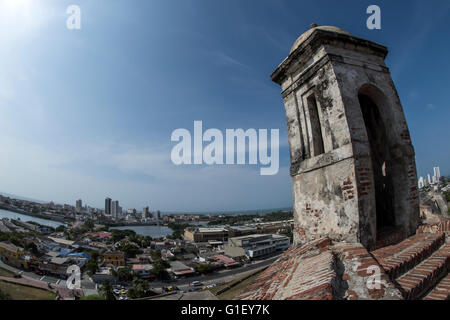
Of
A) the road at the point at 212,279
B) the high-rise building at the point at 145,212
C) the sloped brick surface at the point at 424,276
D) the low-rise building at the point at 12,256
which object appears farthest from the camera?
the high-rise building at the point at 145,212

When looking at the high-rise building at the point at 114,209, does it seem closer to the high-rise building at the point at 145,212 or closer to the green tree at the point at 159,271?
the high-rise building at the point at 145,212

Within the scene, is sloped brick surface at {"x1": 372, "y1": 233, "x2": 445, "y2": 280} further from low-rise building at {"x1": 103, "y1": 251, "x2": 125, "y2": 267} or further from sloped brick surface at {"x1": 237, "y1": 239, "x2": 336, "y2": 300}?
low-rise building at {"x1": 103, "y1": 251, "x2": 125, "y2": 267}

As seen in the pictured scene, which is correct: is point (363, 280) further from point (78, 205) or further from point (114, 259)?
point (78, 205)

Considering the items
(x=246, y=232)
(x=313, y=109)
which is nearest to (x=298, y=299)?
(x=313, y=109)

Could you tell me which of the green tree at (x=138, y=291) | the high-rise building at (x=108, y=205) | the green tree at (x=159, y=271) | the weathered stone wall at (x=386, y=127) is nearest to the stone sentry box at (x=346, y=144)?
the weathered stone wall at (x=386, y=127)

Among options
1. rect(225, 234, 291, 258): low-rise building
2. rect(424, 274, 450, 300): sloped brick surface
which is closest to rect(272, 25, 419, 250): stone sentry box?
rect(424, 274, 450, 300): sloped brick surface

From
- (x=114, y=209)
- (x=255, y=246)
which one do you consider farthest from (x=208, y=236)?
(x=114, y=209)
